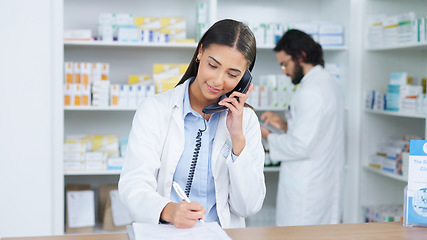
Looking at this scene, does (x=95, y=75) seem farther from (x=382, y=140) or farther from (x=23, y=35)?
(x=382, y=140)

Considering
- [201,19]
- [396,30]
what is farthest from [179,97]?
[396,30]

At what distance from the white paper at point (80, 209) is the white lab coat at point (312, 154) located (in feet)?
4.85

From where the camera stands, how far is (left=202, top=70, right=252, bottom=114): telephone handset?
1.82 metres

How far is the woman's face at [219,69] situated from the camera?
5.69ft

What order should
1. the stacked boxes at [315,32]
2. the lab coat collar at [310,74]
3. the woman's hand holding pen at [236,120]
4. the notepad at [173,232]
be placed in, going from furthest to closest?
the stacked boxes at [315,32]
the lab coat collar at [310,74]
the woman's hand holding pen at [236,120]
the notepad at [173,232]

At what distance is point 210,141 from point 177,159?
0.49ft

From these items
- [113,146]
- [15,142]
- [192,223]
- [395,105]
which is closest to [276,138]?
[395,105]

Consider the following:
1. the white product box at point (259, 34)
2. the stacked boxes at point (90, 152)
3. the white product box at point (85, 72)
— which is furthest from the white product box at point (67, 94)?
the white product box at point (259, 34)

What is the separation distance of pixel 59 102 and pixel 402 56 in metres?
2.70

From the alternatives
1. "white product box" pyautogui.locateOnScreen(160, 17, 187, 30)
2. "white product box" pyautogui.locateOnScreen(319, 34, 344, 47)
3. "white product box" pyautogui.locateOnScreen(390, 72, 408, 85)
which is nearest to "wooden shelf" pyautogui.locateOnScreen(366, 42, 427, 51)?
"white product box" pyautogui.locateOnScreen(390, 72, 408, 85)

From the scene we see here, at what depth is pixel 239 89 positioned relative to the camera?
1.92 m

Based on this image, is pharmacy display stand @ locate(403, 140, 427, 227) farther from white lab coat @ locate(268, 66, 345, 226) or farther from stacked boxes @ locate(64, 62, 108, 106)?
stacked boxes @ locate(64, 62, 108, 106)

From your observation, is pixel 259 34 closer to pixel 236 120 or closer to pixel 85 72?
pixel 85 72

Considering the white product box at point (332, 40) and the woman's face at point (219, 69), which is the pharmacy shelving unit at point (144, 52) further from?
the woman's face at point (219, 69)
